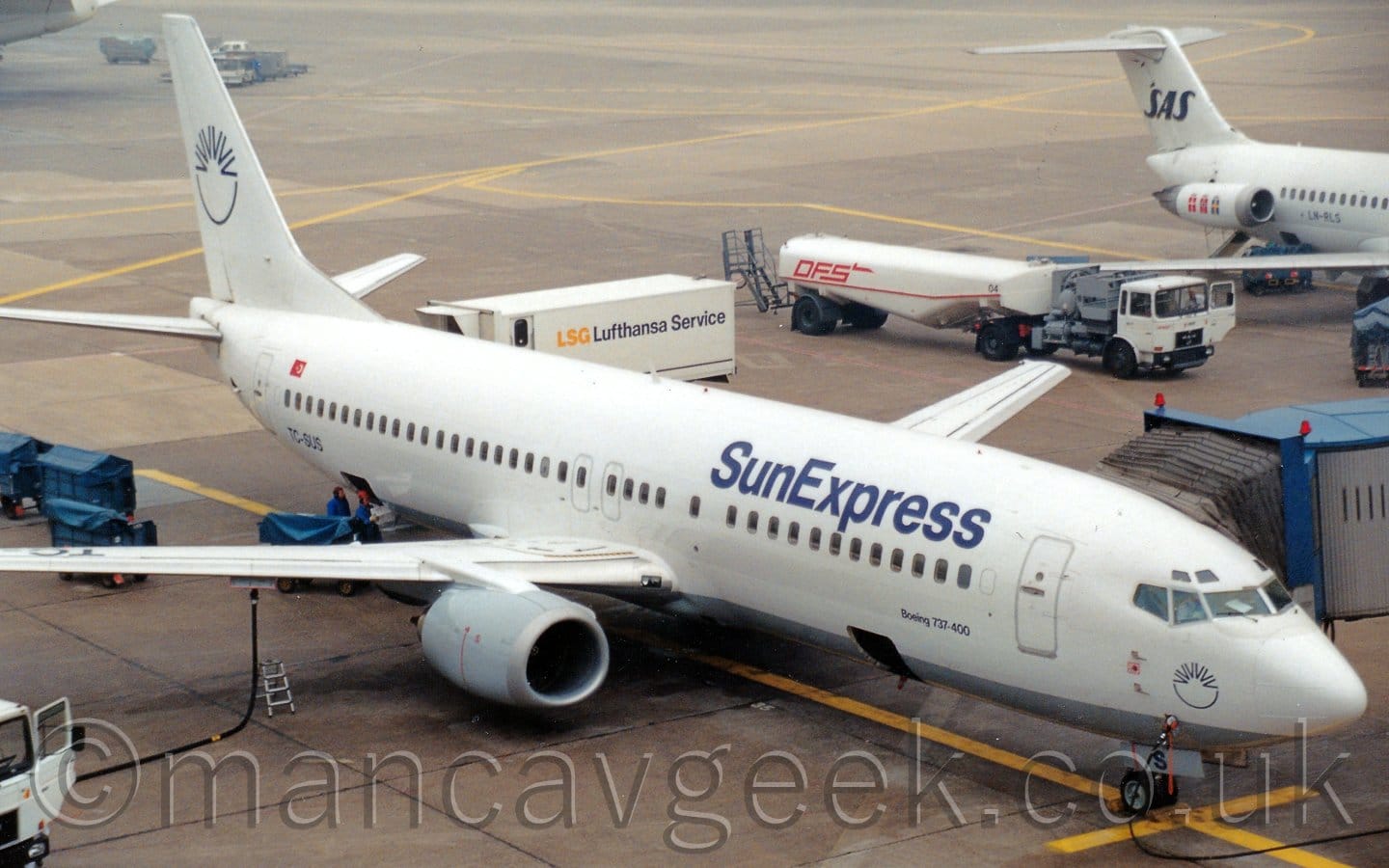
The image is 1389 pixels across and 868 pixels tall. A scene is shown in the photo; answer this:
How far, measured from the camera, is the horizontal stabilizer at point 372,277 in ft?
120

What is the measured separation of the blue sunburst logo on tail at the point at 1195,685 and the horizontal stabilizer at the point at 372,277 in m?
19.7

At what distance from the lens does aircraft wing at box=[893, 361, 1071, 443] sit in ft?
101

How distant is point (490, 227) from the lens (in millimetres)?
66688

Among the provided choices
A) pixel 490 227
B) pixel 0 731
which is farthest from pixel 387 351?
pixel 490 227

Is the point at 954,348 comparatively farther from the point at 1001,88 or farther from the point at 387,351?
the point at 1001,88

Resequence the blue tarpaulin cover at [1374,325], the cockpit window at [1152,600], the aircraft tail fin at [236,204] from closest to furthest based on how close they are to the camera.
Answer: the cockpit window at [1152,600], the aircraft tail fin at [236,204], the blue tarpaulin cover at [1374,325]

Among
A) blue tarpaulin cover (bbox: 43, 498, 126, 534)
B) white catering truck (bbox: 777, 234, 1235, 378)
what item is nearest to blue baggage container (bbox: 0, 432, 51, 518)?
blue tarpaulin cover (bbox: 43, 498, 126, 534)

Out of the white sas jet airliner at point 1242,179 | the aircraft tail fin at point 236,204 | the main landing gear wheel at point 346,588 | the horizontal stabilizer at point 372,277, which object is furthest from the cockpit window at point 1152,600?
the white sas jet airliner at point 1242,179

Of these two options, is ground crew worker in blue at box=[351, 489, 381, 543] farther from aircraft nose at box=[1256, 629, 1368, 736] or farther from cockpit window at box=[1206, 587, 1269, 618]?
aircraft nose at box=[1256, 629, 1368, 736]

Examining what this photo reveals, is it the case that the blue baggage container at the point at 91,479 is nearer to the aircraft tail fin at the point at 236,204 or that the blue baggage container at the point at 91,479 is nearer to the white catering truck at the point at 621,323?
the aircraft tail fin at the point at 236,204

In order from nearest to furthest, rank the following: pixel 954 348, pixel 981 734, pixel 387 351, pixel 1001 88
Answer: pixel 981 734
pixel 387 351
pixel 954 348
pixel 1001 88

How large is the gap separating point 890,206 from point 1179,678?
51032 mm

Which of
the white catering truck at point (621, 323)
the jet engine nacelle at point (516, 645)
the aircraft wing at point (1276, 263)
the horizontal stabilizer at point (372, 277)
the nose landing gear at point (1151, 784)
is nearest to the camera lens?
the nose landing gear at point (1151, 784)

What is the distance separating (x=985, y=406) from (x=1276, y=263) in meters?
22.2
